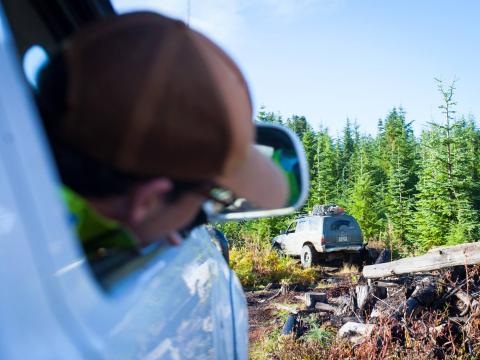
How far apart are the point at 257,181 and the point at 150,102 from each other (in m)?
0.40

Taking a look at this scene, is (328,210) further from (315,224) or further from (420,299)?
(420,299)

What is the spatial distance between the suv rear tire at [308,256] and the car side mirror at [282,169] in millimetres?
15302

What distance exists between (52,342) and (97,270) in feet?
1.29

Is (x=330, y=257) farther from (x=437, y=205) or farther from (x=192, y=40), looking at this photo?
(x=192, y=40)

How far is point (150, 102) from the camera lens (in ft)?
2.83

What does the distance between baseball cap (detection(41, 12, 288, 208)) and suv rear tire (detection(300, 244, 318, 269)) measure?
640 inches

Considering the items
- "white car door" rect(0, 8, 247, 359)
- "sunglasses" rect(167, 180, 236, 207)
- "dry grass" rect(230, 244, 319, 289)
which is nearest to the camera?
"white car door" rect(0, 8, 247, 359)

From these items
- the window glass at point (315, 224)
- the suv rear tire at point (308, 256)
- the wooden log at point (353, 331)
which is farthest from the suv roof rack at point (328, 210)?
the wooden log at point (353, 331)

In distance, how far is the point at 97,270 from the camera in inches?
41.7

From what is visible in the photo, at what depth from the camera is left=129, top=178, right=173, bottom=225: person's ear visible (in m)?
0.94

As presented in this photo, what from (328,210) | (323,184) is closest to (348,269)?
(328,210)

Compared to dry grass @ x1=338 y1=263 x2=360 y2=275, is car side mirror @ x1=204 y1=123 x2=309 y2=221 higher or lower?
higher

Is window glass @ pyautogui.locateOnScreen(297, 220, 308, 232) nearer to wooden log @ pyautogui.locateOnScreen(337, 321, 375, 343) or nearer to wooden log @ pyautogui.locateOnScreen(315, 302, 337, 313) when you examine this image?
wooden log @ pyautogui.locateOnScreen(315, 302, 337, 313)

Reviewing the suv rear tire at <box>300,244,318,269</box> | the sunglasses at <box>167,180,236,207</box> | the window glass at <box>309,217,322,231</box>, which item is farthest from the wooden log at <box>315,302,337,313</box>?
the suv rear tire at <box>300,244,318,269</box>
